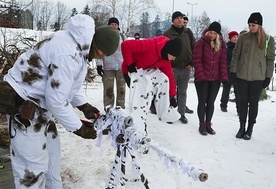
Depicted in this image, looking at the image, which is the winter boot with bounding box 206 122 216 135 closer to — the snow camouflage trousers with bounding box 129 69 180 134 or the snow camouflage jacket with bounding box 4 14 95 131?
the snow camouflage trousers with bounding box 129 69 180 134

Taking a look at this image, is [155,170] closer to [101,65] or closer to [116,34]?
[116,34]

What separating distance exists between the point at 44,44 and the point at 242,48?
360cm

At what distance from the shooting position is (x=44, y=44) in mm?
2414

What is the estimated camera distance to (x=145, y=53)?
449 centimetres

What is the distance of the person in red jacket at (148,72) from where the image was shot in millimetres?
4406

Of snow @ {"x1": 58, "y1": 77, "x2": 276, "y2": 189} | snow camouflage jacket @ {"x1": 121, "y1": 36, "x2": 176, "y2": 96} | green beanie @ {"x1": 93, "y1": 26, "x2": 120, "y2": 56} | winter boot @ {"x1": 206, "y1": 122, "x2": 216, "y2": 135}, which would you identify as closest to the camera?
green beanie @ {"x1": 93, "y1": 26, "x2": 120, "y2": 56}

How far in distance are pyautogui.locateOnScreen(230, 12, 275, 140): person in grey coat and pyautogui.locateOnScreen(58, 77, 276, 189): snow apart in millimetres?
694

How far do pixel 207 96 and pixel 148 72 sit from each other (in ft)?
4.47

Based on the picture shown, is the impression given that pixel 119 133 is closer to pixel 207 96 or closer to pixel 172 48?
pixel 172 48

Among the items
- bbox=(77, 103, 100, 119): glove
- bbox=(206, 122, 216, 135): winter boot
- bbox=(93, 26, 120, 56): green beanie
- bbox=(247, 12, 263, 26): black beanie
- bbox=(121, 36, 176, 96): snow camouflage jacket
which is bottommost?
bbox=(206, 122, 216, 135): winter boot

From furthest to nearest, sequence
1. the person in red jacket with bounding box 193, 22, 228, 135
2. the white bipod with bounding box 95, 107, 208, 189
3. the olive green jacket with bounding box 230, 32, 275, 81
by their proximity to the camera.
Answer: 1. the person in red jacket with bounding box 193, 22, 228, 135
2. the olive green jacket with bounding box 230, 32, 275, 81
3. the white bipod with bounding box 95, 107, 208, 189

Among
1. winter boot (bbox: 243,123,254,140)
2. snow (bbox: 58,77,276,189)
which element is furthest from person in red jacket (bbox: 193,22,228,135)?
winter boot (bbox: 243,123,254,140)

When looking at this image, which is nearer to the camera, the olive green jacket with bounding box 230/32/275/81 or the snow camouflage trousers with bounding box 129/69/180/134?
the snow camouflage trousers with bounding box 129/69/180/134

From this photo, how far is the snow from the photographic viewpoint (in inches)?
141
